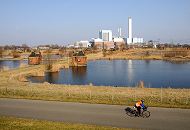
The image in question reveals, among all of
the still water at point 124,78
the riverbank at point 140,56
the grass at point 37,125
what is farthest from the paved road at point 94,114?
the riverbank at point 140,56

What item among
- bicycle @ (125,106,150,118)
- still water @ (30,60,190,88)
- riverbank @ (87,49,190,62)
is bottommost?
still water @ (30,60,190,88)

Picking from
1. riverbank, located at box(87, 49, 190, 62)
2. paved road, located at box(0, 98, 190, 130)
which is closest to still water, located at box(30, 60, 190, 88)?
paved road, located at box(0, 98, 190, 130)

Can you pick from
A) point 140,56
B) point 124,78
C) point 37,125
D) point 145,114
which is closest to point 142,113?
point 145,114

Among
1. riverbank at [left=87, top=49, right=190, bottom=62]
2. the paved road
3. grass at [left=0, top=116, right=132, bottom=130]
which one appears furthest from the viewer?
riverbank at [left=87, top=49, right=190, bottom=62]

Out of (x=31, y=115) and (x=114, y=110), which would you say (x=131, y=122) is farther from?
(x=31, y=115)

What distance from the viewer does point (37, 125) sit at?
19094 millimetres

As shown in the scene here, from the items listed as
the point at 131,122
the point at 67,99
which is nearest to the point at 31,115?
the point at 67,99

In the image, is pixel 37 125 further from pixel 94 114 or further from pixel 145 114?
pixel 145 114

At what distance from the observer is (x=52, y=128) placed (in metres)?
18.4

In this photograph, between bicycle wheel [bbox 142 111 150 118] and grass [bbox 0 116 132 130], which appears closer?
grass [bbox 0 116 132 130]

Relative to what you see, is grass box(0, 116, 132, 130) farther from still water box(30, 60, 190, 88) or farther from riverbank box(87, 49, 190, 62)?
riverbank box(87, 49, 190, 62)

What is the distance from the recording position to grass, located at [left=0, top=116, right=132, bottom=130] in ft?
60.2

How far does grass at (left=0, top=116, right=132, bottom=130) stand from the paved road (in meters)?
1.03

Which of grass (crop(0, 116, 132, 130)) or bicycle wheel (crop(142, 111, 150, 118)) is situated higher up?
bicycle wheel (crop(142, 111, 150, 118))
